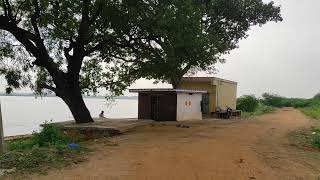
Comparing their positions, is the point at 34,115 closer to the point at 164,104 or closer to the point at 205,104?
the point at 205,104

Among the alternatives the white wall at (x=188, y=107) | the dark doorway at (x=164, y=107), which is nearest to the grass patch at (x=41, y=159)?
the dark doorway at (x=164, y=107)

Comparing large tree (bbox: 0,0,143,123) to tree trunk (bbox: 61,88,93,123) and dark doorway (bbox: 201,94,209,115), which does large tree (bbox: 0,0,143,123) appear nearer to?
tree trunk (bbox: 61,88,93,123)

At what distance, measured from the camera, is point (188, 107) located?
107ft

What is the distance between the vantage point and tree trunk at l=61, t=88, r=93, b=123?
2445 cm

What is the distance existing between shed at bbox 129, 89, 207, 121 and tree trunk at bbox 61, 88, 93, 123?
6753 mm

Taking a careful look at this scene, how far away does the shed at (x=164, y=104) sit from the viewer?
3050cm

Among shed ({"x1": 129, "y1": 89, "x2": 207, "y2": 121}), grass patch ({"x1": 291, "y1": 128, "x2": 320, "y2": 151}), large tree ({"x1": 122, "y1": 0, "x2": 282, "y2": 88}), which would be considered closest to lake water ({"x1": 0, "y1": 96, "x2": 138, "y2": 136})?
shed ({"x1": 129, "y1": 89, "x2": 207, "y2": 121})

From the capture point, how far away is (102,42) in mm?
24188

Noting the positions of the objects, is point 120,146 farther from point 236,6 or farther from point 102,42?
point 236,6

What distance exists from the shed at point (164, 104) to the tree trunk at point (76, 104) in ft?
22.2

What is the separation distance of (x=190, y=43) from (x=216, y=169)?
35.0 feet

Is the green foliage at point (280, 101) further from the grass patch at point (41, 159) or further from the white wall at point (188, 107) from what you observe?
the grass patch at point (41, 159)

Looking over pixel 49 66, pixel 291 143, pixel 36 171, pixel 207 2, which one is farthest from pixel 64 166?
pixel 207 2

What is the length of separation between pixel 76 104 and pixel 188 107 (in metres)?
10.2
